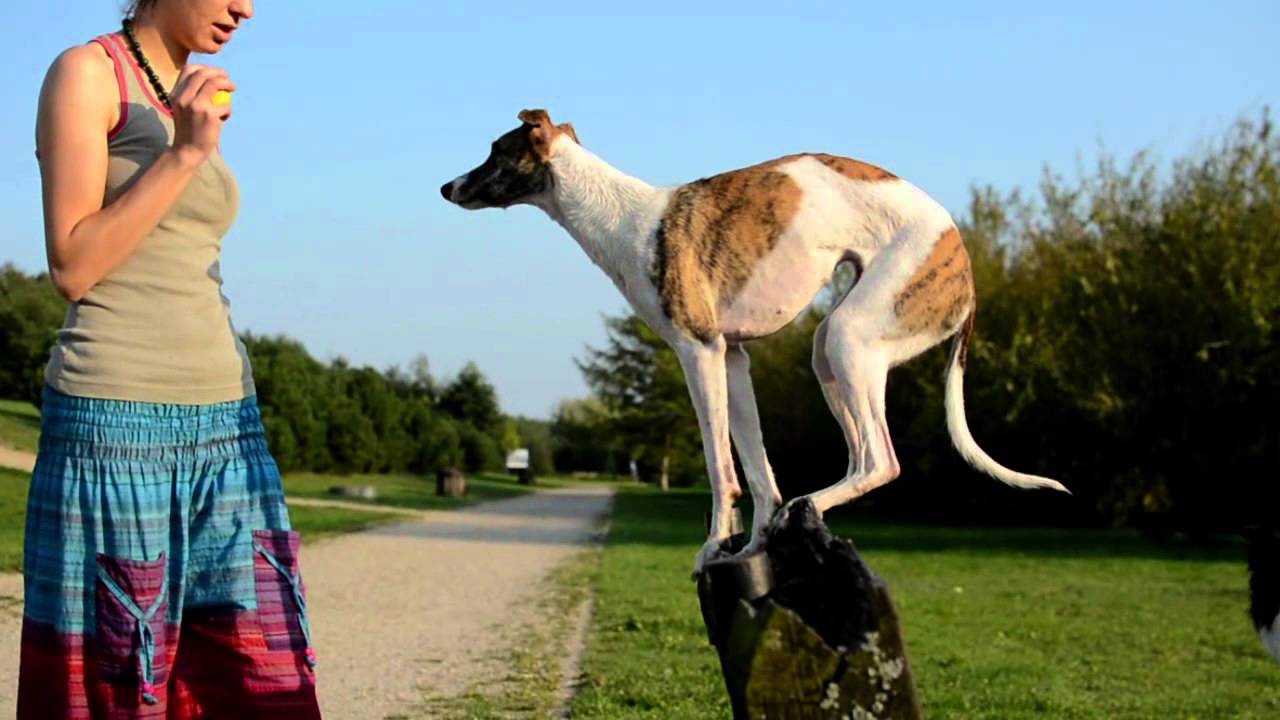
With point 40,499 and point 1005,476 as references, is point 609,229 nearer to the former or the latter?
point 1005,476

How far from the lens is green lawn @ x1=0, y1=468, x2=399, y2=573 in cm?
1634

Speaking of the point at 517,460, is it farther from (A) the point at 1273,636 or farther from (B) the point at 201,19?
(B) the point at 201,19

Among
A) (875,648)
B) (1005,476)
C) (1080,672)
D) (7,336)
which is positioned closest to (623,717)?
(1080,672)

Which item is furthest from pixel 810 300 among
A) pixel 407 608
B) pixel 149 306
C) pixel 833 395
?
pixel 407 608

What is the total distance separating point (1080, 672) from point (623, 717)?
14.5 ft

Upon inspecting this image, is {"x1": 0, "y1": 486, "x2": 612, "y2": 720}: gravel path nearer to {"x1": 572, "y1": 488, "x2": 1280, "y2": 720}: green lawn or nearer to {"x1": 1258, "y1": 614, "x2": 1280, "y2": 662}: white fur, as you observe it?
{"x1": 572, "y1": 488, "x2": 1280, "y2": 720}: green lawn

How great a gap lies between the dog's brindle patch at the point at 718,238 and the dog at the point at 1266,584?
452cm

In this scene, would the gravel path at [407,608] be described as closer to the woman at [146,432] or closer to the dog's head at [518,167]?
the woman at [146,432]

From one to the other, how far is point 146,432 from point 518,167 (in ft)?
3.12

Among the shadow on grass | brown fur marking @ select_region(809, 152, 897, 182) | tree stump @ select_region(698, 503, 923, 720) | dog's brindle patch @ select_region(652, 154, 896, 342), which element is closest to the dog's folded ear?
dog's brindle patch @ select_region(652, 154, 896, 342)

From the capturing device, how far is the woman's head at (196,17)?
2812 mm

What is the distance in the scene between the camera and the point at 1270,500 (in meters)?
22.2

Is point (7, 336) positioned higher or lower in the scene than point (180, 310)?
higher

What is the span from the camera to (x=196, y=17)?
9.25ft
